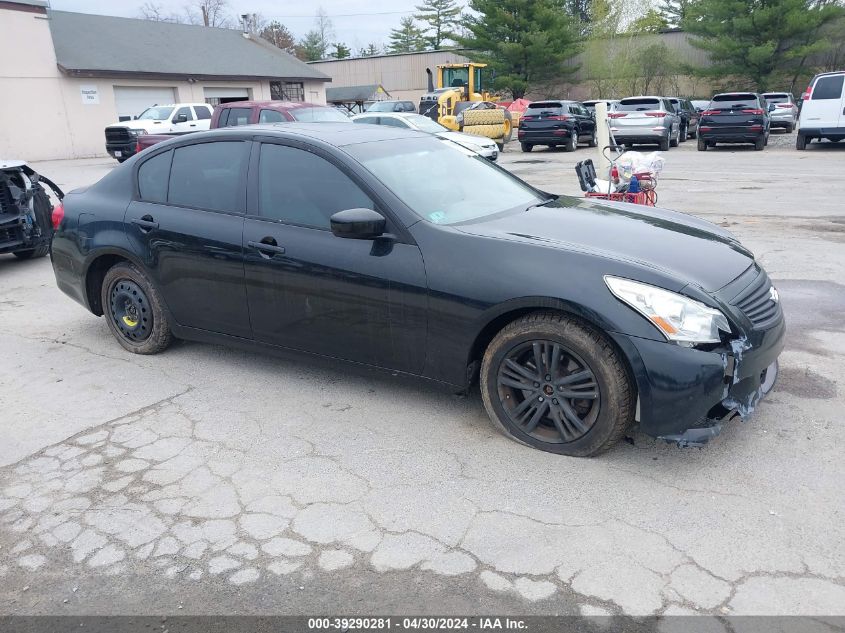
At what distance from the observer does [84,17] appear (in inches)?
1363

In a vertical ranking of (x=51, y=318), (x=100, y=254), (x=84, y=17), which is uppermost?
(x=84, y=17)

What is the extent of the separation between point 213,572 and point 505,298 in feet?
5.98

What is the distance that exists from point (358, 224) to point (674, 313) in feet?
5.50

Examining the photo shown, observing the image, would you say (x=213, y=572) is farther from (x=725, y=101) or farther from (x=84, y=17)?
(x=84, y=17)

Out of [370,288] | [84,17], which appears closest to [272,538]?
[370,288]

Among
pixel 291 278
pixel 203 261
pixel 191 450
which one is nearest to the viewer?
pixel 191 450

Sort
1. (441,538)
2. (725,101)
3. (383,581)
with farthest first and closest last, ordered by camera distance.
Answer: (725,101), (441,538), (383,581)

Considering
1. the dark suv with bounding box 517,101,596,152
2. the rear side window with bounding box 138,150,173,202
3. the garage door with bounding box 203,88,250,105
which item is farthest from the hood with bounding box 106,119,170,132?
the rear side window with bounding box 138,150,173,202

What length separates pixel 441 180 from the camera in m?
4.38

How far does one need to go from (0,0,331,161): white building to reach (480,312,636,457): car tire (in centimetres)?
2996

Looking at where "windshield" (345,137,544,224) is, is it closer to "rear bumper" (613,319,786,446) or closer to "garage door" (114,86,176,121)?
"rear bumper" (613,319,786,446)

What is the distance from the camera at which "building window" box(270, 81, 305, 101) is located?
1551 inches

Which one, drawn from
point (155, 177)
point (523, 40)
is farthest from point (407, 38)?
point (155, 177)

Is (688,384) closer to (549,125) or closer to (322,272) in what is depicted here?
(322,272)
